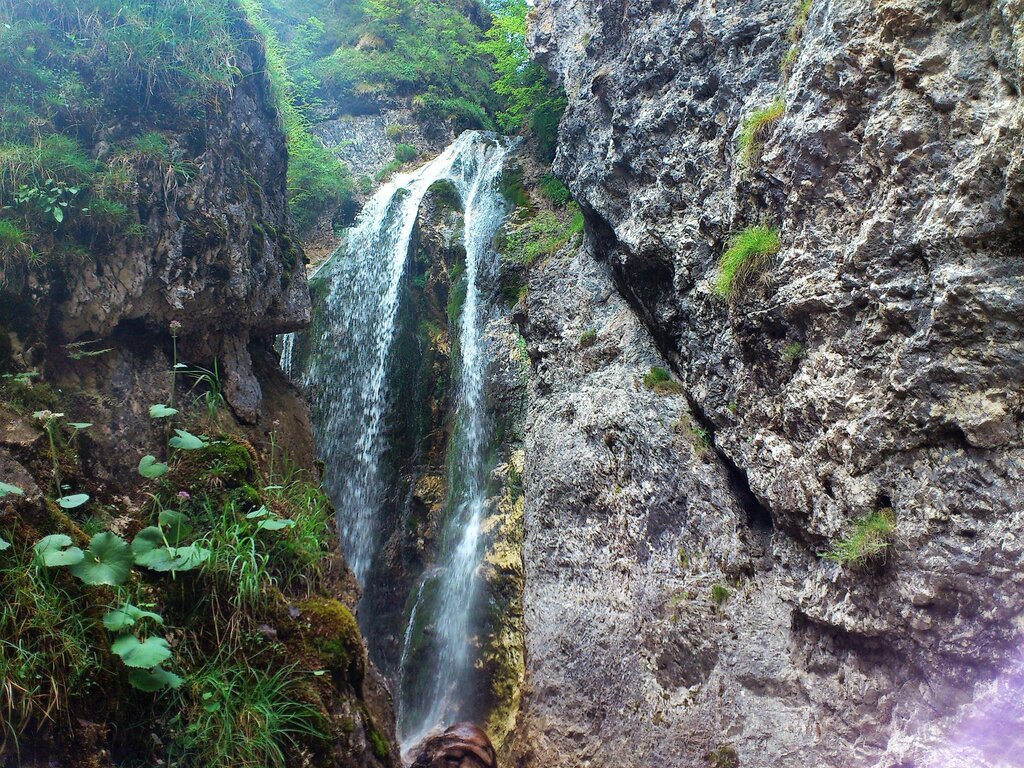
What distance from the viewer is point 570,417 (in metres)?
7.41

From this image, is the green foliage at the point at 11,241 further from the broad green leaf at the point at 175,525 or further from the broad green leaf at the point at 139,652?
the broad green leaf at the point at 139,652

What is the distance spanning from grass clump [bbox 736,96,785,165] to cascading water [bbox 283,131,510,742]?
15.8 ft

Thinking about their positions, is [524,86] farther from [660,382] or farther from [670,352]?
[660,382]

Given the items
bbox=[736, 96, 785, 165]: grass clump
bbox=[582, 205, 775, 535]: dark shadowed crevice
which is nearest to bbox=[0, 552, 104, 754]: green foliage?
bbox=[582, 205, 775, 535]: dark shadowed crevice

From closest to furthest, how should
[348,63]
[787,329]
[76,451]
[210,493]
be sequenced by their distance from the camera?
[210,493] → [76,451] → [787,329] → [348,63]

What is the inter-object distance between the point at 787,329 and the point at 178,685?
4.68m

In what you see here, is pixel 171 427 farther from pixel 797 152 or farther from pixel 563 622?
pixel 797 152

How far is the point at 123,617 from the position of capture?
2.78 m

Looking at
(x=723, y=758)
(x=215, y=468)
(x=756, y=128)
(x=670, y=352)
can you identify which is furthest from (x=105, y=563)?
(x=756, y=128)

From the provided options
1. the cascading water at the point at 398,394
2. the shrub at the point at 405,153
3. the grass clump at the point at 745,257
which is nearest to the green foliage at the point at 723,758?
the cascading water at the point at 398,394

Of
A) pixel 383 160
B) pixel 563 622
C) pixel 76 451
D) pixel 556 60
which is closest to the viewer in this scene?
pixel 76 451

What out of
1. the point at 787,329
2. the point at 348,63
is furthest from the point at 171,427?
the point at 348,63

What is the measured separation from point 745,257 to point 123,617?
5.01 m

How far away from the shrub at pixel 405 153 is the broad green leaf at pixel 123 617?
580 inches
